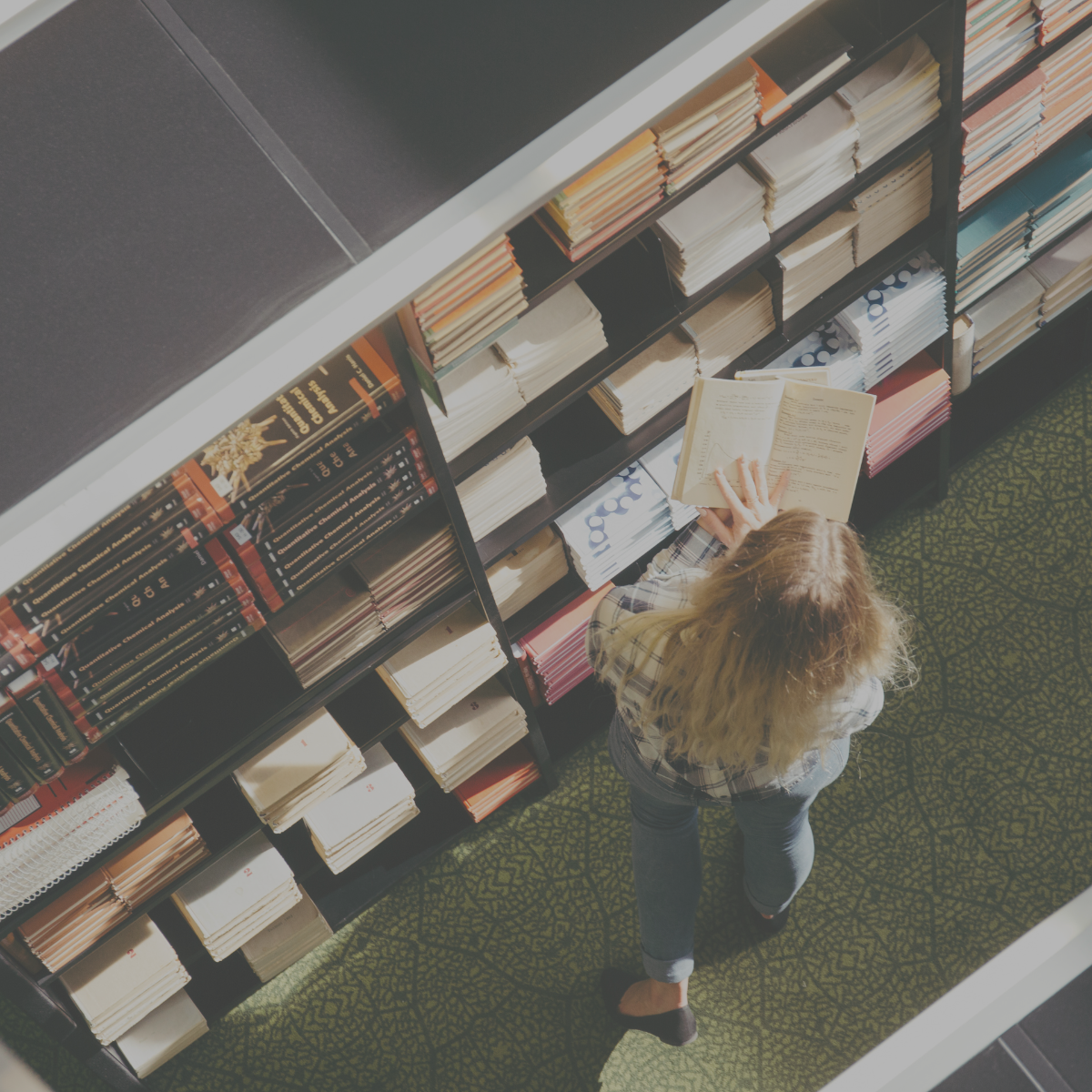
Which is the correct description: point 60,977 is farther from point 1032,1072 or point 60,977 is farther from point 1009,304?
point 1009,304

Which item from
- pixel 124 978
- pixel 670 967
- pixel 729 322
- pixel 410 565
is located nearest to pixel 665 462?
pixel 729 322

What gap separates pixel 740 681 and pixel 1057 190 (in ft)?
6.24

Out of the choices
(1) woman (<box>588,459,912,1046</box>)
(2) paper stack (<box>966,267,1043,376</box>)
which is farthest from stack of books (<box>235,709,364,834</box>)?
(2) paper stack (<box>966,267,1043,376</box>)

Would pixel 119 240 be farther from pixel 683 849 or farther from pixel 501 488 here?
pixel 683 849

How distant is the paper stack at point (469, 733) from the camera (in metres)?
2.95

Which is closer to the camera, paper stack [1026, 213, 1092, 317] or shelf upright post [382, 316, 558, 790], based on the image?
shelf upright post [382, 316, 558, 790]

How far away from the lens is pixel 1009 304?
3332mm

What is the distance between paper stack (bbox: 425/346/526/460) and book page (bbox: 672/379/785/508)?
0.36 metres

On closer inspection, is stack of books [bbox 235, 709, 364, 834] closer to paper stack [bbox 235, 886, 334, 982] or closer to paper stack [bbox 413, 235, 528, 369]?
paper stack [bbox 235, 886, 334, 982]

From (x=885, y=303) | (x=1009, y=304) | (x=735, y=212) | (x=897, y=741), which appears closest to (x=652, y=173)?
(x=735, y=212)

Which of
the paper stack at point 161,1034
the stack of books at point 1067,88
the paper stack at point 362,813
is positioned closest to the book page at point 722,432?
the paper stack at point 362,813

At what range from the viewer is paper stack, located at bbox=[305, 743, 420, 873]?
2879mm

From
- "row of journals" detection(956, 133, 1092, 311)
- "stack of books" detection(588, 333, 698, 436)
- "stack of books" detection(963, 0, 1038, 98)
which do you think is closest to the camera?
"stack of books" detection(963, 0, 1038, 98)

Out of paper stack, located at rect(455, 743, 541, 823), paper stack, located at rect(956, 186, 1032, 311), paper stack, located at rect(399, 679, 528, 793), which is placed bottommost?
paper stack, located at rect(455, 743, 541, 823)
